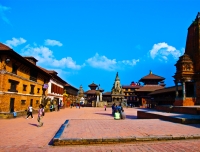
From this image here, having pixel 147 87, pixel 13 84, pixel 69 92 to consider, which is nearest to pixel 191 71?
pixel 13 84

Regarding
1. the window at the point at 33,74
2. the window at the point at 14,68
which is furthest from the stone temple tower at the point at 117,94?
the window at the point at 14,68

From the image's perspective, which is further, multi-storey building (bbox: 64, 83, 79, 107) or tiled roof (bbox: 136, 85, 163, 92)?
multi-storey building (bbox: 64, 83, 79, 107)

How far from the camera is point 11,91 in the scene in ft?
A: 65.0

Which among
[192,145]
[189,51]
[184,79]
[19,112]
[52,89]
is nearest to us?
[192,145]

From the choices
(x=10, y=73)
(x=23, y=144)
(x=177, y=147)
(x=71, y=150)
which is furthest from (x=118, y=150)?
(x=10, y=73)

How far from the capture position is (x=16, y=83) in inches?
837

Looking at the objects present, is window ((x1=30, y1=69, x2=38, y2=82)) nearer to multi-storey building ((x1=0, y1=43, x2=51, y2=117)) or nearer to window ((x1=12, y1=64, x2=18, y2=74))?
multi-storey building ((x1=0, y1=43, x2=51, y2=117))

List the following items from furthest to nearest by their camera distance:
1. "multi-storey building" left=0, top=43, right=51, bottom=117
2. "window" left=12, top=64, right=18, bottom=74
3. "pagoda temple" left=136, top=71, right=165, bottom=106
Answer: "pagoda temple" left=136, top=71, right=165, bottom=106
"window" left=12, top=64, right=18, bottom=74
"multi-storey building" left=0, top=43, right=51, bottom=117

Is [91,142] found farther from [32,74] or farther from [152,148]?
[32,74]

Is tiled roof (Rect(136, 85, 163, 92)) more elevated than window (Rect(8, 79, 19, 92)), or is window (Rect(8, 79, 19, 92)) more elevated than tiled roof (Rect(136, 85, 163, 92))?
tiled roof (Rect(136, 85, 163, 92))

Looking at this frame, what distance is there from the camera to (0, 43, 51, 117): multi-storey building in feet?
59.9

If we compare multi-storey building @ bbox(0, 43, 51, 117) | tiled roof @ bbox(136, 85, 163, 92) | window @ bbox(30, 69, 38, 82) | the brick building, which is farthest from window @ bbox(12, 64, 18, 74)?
tiled roof @ bbox(136, 85, 163, 92)

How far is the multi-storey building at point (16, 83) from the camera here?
18256mm

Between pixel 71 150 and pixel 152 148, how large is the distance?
2.82 m
